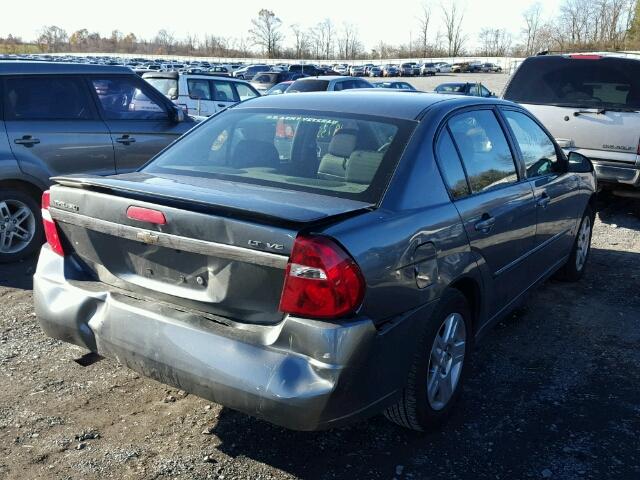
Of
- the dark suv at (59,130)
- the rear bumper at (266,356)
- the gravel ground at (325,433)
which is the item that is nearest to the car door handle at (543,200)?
the gravel ground at (325,433)

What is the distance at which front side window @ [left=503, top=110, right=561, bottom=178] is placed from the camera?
4.58 metres

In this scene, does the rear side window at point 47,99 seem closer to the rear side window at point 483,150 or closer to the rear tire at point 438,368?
the rear side window at point 483,150

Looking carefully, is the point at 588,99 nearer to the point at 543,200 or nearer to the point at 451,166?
the point at 543,200

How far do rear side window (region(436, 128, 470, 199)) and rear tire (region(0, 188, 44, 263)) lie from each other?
4.40 m

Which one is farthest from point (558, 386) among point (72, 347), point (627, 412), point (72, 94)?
point (72, 94)

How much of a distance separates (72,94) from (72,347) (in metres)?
3.33

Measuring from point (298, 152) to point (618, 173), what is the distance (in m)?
5.73

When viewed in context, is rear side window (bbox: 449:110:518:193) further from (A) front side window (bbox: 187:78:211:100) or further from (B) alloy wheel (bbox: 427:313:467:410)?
(A) front side window (bbox: 187:78:211:100)

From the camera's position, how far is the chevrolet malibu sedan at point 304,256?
2.65m

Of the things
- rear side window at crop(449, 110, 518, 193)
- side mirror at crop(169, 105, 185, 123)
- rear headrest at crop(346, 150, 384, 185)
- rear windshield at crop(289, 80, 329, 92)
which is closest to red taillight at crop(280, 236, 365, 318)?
rear headrest at crop(346, 150, 384, 185)

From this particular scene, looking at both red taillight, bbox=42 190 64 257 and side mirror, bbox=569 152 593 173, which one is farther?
side mirror, bbox=569 152 593 173

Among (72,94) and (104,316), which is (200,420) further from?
(72,94)

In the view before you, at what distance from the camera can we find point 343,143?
353 centimetres

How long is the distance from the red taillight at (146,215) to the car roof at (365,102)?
4.34ft
